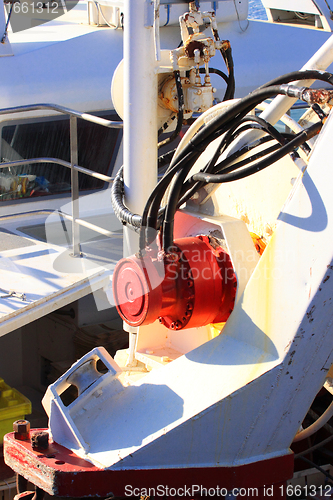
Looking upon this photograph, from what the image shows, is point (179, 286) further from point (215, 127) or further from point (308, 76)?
A: point (308, 76)

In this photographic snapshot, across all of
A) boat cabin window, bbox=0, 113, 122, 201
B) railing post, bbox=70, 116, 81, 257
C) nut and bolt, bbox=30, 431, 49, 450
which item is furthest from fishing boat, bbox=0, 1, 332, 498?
boat cabin window, bbox=0, 113, 122, 201

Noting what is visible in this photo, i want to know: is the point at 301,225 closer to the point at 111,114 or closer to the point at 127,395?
the point at 127,395

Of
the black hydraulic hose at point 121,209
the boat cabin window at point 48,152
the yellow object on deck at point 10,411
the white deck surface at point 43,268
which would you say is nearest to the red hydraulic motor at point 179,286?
the black hydraulic hose at point 121,209

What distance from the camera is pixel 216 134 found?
4.98 ft

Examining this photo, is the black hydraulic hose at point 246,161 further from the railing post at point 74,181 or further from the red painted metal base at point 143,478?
the railing post at point 74,181

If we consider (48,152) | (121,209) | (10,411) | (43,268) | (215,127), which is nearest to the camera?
(215,127)

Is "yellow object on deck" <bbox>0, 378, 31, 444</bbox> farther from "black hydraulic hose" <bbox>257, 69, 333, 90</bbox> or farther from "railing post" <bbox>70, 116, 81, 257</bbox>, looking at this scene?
"black hydraulic hose" <bbox>257, 69, 333, 90</bbox>

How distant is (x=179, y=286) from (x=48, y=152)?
2654 millimetres

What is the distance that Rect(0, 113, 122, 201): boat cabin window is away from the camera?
12.6 ft

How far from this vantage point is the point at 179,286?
162cm

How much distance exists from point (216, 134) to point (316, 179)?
0.36 meters

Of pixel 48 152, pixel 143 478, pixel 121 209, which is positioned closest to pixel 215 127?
pixel 121 209

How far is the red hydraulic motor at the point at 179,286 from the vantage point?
5.15ft

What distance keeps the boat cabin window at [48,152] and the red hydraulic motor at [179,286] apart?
8.17ft
